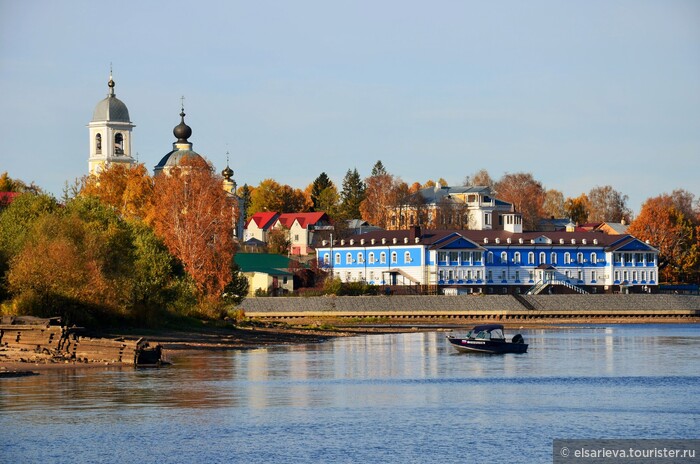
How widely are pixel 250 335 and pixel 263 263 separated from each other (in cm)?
5509

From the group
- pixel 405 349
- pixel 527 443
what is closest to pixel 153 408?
pixel 527 443

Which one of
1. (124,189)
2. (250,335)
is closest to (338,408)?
(250,335)

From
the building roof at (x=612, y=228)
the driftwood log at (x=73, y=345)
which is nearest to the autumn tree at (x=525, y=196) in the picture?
the building roof at (x=612, y=228)

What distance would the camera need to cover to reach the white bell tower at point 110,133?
156 metres

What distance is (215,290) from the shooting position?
293ft

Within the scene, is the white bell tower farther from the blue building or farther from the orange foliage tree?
the orange foliage tree

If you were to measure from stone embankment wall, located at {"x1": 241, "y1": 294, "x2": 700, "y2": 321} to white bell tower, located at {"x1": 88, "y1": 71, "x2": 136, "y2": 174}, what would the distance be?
42819 millimetres

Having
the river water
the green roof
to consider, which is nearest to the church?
the green roof

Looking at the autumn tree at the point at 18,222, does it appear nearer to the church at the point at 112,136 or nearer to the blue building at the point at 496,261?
the blue building at the point at 496,261

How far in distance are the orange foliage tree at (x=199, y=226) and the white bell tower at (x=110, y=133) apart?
63594mm

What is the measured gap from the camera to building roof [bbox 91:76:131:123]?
156300 millimetres

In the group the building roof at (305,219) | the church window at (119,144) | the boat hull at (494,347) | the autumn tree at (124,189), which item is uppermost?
the church window at (119,144)

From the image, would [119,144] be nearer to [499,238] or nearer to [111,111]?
[111,111]

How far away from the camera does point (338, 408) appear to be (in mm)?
44062
